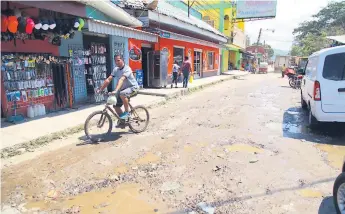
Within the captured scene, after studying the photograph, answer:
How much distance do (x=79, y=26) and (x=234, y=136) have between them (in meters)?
5.44

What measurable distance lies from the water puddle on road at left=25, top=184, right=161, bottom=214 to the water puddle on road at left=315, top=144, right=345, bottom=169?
11.1ft

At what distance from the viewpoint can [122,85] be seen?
6285 mm

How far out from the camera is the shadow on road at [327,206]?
3184mm

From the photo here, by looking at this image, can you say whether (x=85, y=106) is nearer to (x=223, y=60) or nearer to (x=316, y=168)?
(x=316, y=168)

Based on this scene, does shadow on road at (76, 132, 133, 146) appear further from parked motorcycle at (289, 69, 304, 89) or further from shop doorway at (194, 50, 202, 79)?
shop doorway at (194, 50, 202, 79)

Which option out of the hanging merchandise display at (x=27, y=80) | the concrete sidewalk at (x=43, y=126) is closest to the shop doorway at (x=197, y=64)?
the concrete sidewalk at (x=43, y=126)

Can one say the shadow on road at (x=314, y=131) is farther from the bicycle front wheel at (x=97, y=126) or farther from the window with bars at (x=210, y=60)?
the window with bars at (x=210, y=60)

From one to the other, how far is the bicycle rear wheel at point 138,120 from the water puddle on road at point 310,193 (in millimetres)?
4063

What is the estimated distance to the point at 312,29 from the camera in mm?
55719

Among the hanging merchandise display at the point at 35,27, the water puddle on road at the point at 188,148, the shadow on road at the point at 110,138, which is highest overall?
the hanging merchandise display at the point at 35,27

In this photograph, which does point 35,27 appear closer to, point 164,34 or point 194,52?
point 164,34

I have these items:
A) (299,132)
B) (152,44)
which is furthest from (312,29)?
(299,132)

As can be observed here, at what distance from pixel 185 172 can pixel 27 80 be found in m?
5.87

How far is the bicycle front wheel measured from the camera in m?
5.83
